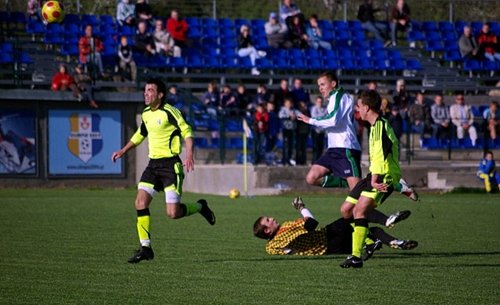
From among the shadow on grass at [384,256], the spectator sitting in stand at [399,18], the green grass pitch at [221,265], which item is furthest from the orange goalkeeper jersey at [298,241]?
the spectator sitting in stand at [399,18]

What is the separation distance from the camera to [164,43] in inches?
1187

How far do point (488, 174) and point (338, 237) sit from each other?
14133mm

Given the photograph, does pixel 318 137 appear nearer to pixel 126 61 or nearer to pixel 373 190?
pixel 126 61

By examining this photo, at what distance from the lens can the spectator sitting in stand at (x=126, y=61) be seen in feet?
94.6

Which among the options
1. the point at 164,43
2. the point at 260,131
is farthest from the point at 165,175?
the point at 164,43

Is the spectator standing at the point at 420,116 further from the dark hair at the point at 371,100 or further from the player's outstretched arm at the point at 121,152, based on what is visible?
the dark hair at the point at 371,100

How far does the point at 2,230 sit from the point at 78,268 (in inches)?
185

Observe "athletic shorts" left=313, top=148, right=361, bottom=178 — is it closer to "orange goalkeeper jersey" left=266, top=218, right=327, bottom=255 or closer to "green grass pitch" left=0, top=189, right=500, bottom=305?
"green grass pitch" left=0, top=189, right=500, bottom=305

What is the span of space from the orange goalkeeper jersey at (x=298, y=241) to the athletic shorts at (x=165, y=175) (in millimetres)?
1395

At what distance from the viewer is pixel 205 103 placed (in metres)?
27.7

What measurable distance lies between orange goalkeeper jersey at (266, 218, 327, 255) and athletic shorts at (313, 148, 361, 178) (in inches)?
53.4

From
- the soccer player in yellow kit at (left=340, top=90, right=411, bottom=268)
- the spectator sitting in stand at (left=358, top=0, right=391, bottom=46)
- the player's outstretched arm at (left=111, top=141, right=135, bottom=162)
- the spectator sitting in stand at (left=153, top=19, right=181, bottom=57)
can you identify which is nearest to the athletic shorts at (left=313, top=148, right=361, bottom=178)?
the soccer player in yellow kit at (left=340, top=90, right=411, bottom=268)

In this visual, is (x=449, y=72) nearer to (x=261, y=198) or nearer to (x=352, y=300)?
(x=261, y=198)

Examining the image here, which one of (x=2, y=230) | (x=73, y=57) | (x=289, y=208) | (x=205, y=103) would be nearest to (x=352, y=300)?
(x=2, y=230)
